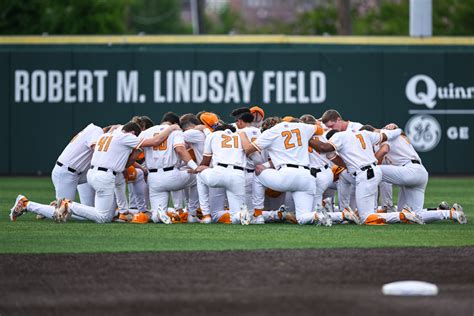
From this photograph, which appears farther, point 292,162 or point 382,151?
point 382,151

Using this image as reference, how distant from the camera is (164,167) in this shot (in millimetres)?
15844

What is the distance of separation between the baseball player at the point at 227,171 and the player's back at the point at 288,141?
0.39 meters

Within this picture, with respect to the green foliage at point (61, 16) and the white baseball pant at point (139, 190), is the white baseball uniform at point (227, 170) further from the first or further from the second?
the green foliage at point (61, 16)

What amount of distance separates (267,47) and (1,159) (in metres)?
7.67

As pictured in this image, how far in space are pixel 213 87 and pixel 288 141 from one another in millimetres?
13732

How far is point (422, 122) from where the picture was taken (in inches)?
1142

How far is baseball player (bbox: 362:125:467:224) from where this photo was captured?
15.7 m

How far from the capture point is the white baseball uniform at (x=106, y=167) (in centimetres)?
1553

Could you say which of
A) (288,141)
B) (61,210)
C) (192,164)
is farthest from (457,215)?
(61,210)

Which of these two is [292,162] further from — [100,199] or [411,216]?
[100,199]

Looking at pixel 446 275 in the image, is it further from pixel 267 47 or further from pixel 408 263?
pixel 267 47

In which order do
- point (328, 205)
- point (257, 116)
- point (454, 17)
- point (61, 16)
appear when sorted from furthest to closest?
point (454, 17), point (61, 16), point (257, 116), point (328, 205)

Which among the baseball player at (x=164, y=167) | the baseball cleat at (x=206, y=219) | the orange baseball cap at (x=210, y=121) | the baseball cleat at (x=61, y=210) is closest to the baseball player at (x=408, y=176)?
the orange baseball cap at (x=210, y=121)

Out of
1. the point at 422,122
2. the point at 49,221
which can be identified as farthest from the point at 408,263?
the point at 422,122
